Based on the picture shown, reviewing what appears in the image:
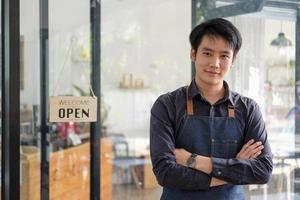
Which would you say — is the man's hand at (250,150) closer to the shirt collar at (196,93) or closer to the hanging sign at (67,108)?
the shirt collar at (196,93)

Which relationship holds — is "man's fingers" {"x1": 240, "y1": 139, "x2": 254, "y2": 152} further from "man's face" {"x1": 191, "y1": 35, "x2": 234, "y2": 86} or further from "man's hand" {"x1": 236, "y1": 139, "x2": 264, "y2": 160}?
"man's face" {"x1": 191, "y1": 35, "x2": 234, "y2": 86}

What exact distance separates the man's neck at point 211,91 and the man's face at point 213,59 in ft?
0.04

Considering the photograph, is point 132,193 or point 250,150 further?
point 132,193

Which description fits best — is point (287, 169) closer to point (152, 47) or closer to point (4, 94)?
point (4, 94)

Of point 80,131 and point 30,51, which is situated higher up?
point 30,51

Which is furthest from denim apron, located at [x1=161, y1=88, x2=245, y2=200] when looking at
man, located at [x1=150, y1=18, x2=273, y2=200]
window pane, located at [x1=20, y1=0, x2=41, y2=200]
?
window pane, located at [x1=20, y1=0, x2=41, y2=200]

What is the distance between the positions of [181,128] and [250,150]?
27 centimetres

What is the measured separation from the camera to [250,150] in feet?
5.41

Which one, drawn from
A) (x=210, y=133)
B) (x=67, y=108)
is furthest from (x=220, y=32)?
(x=67, y=108)

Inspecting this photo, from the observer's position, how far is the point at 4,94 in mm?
2164

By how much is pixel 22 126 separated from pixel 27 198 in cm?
39

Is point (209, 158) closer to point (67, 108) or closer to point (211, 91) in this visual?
point (211, 91)

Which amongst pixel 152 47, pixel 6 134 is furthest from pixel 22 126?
pixel 152 47

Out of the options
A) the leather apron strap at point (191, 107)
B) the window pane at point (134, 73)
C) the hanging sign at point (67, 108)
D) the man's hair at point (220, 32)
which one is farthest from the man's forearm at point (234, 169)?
the window pane at point (134, 73)
